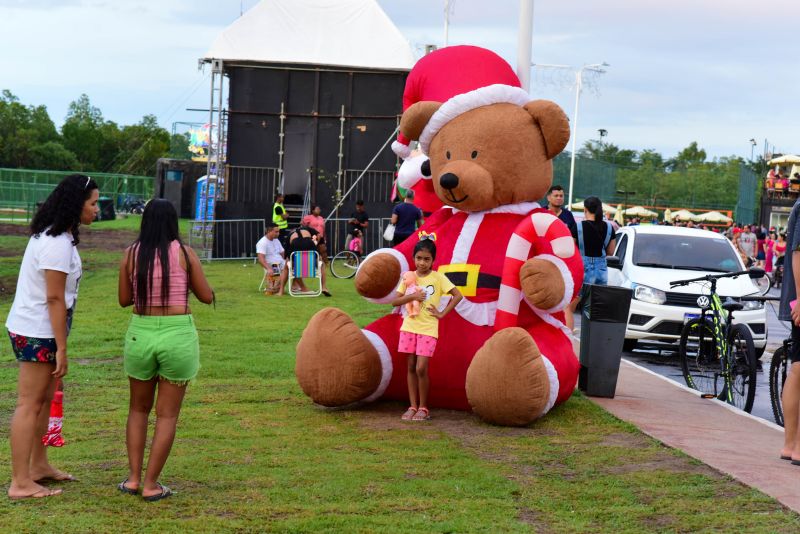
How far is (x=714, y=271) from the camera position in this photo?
14953mm

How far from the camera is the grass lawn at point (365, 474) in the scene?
5.75m

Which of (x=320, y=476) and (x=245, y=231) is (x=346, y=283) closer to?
(x=245, y=231)

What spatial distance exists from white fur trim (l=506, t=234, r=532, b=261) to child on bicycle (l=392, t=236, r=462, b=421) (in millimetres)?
577

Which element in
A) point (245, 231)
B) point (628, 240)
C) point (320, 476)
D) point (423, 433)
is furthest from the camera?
point (245, 231)

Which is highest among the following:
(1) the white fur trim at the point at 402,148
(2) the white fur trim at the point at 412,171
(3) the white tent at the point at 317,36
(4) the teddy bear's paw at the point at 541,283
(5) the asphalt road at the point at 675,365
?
(3) the white tent at the point at 317,36

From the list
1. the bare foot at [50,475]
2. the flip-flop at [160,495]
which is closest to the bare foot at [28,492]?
the bare foot at [50,475]

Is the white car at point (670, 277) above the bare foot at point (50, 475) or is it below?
above

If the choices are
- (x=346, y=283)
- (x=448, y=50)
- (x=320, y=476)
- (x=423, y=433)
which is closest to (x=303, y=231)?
(x=346, y=283)

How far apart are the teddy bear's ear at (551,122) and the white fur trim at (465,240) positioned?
862 mm

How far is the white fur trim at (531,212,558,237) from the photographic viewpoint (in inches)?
344

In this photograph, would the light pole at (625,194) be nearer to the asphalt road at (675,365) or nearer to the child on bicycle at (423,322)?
the asphalt road at (675,365)

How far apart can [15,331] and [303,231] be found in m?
14.2

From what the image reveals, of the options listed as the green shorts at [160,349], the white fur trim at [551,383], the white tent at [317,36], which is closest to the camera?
the green shorts at [160,349]

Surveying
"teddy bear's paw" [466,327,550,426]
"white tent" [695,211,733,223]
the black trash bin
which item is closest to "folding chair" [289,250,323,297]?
the black trash bin
